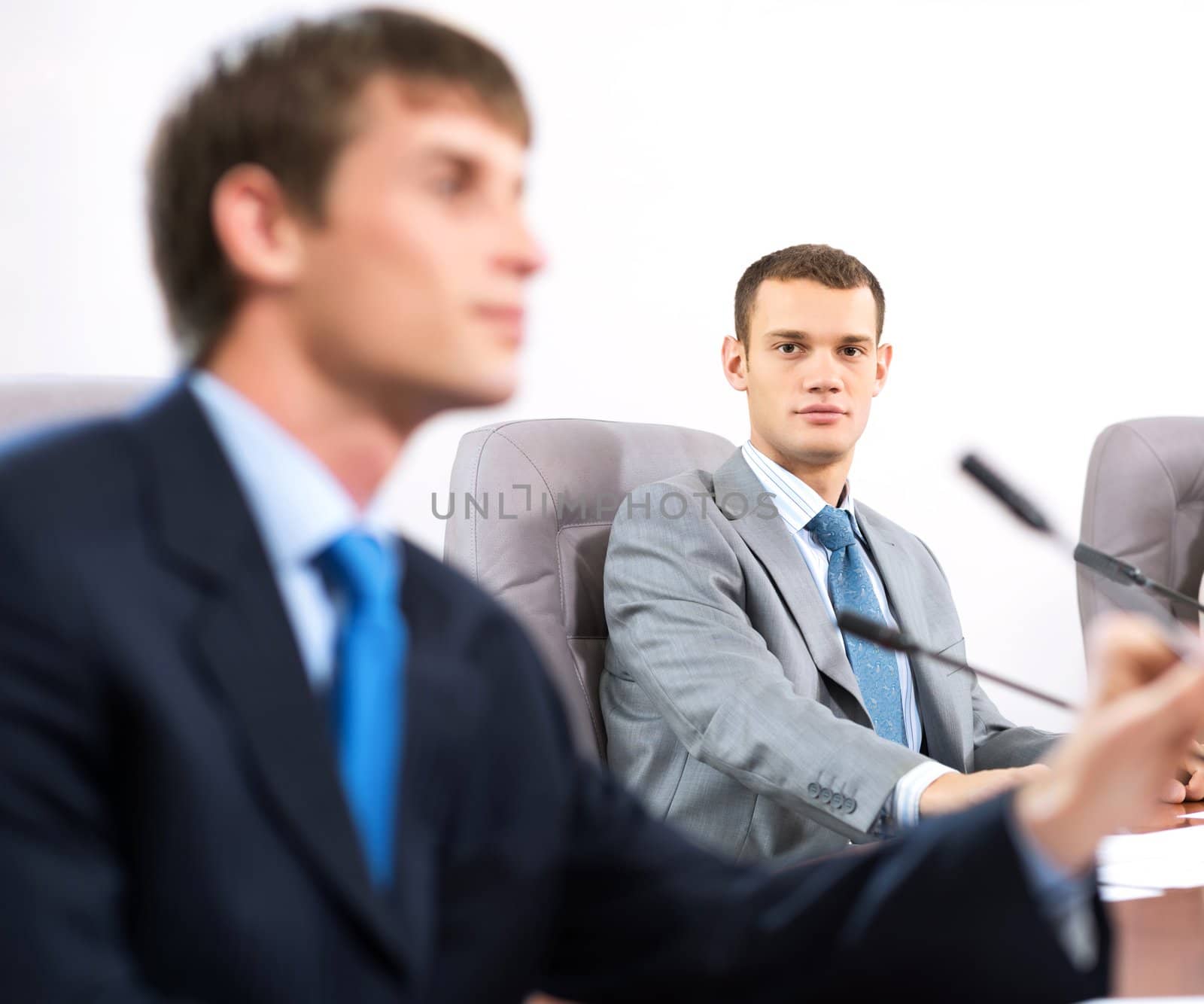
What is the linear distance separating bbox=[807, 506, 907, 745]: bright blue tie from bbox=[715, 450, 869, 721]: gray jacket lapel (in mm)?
34

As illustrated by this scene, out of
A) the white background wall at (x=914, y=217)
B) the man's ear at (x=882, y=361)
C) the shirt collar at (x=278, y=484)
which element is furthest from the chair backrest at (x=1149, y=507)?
the shirt collar at (x=278, y=484)

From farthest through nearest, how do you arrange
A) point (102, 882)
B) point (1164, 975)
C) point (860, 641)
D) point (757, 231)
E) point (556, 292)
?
point (757, 231) → point (556, 292) → point (860, 641) → point (1164, 975) → point (102, 882)

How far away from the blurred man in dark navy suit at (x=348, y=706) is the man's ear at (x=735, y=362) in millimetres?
1459

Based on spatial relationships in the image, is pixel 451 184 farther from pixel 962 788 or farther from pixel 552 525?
pixel 552 525

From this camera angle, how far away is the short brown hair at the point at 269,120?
0.62 meters

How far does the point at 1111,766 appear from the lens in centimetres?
57

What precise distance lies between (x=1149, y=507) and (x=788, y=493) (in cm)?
82

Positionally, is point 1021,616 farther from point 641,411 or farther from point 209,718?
point 209,718

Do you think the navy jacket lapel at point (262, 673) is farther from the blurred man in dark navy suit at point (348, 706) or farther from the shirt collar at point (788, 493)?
the shirt collar at point (788, 493)

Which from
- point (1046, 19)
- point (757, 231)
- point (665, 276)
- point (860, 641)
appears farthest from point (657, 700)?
point (1046, 19)

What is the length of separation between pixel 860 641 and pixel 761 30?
1430 mm

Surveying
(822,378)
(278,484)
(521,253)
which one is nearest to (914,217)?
(822,378)

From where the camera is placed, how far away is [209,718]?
1.70 feet

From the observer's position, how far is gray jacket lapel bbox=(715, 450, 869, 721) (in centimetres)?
177
